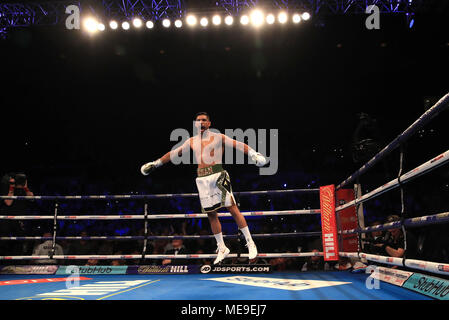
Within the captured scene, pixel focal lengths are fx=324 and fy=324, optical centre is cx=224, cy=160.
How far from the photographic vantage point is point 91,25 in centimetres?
623

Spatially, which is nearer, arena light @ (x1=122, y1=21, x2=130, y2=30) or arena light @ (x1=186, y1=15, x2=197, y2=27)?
arena light @ (x1=186, y1=15, x2=197, y2=27)

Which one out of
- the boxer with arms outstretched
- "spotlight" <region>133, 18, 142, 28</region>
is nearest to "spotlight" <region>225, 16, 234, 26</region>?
"spotlight" <region>133, 18, 142, 28</region>

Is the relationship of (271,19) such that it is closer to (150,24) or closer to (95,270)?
(150,24)

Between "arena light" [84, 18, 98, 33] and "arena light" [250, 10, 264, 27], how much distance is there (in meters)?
2.98

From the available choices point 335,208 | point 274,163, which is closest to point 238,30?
point 335,208

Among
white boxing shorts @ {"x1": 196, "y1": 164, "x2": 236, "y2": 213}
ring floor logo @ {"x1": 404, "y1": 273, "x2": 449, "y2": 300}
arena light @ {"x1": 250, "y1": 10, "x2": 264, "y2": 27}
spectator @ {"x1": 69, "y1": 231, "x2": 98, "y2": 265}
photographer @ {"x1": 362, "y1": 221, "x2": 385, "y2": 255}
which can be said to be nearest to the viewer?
ring floor logo @ {"x1": 404, "y1": 273, "x2": 449, "y2": 300}

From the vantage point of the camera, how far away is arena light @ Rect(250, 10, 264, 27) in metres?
5.91

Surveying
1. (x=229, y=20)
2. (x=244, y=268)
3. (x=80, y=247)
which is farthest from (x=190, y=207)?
(x=244, y=268)

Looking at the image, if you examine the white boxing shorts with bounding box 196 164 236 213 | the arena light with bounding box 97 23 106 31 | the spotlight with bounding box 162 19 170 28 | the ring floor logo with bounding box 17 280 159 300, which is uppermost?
the spotlight with bounding box 162 19 170 28

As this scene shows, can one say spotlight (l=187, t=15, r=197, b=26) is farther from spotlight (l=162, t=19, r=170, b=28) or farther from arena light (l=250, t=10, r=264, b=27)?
arena light (l=250, t=10, r=264, b=27)
